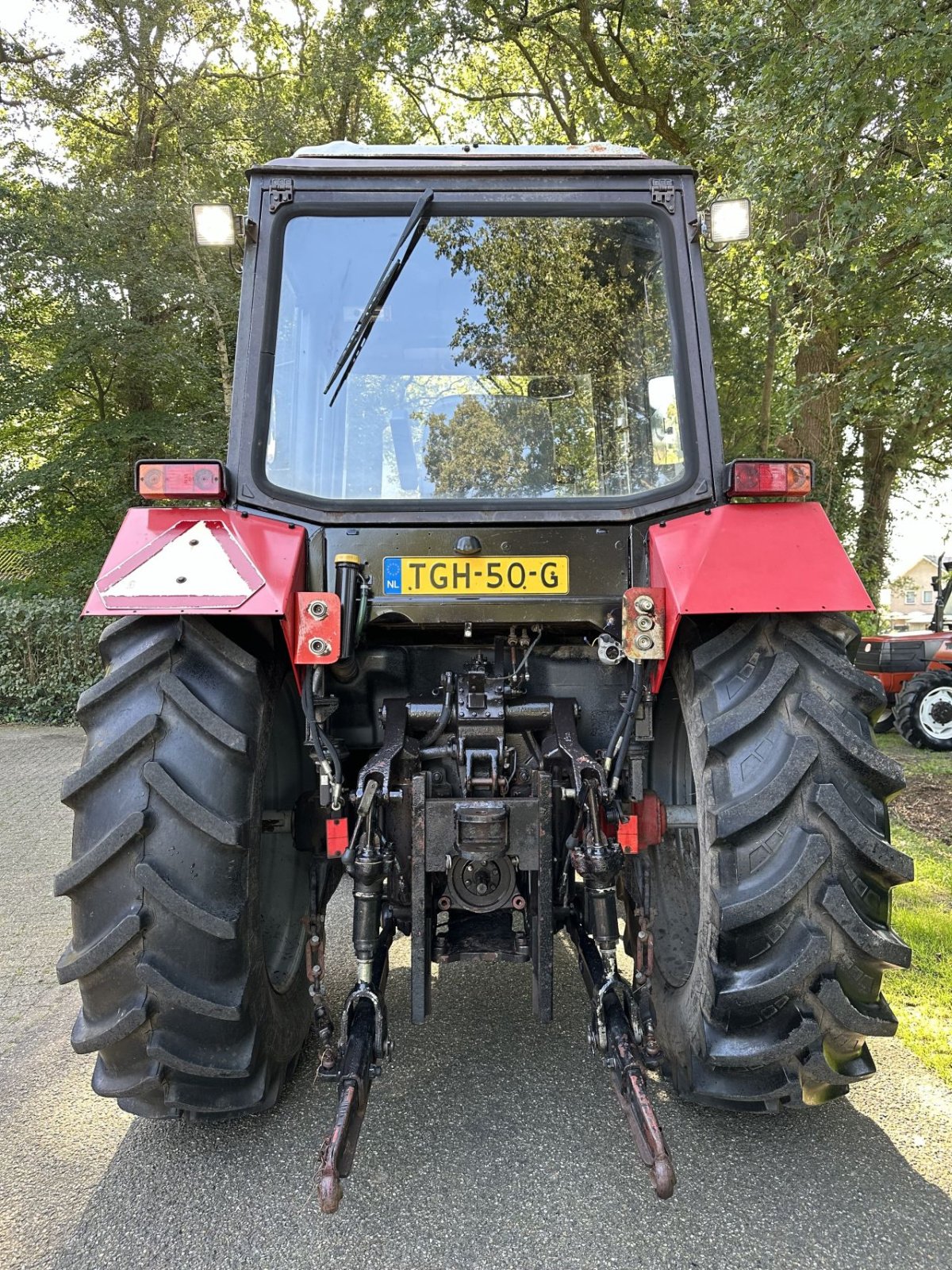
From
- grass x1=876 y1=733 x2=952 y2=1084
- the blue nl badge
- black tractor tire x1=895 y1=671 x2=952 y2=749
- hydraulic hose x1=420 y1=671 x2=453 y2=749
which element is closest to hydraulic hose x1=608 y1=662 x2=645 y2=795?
hydraulic hose x1=420 y1=671 x2=453 y2=749

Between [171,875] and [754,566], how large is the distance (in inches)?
63.4

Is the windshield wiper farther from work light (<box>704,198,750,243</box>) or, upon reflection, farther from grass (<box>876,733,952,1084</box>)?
grass (<box>876,733,952,1084</box>)

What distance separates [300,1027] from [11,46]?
14730 mm

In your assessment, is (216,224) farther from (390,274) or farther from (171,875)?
(171,875)

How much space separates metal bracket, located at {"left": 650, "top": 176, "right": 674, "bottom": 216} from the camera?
99.7 inches

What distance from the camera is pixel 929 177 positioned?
5539mm

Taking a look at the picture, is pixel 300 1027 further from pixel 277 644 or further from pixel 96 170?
pixel 96 170

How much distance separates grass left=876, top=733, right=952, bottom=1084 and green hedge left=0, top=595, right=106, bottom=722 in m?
8.57

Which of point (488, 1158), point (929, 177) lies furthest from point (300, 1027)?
point (929, 177)

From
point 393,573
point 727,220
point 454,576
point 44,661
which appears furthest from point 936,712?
point 44,661

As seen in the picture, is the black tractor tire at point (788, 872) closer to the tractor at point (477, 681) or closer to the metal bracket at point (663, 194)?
the tractor at point (477, 681)

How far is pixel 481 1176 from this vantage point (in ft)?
7.14

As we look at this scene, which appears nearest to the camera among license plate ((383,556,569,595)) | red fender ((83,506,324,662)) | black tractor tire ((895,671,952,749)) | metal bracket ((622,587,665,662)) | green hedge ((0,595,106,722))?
Result: red fender ((83,506,324,662))

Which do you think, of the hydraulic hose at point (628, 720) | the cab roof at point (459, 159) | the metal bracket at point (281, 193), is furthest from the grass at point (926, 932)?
the metal bracket at point (281, 193)
